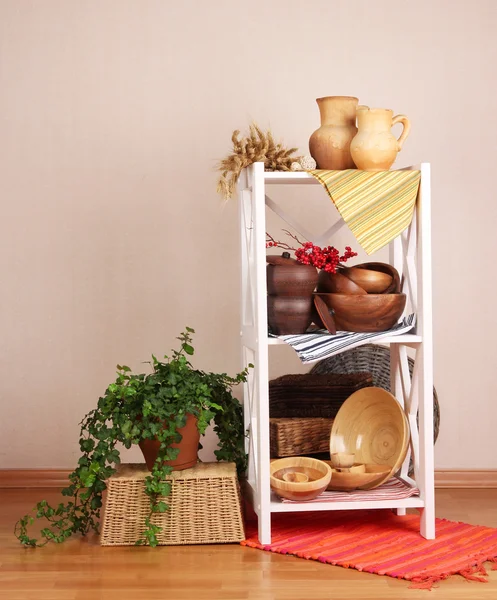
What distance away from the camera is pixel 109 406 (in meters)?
2.66

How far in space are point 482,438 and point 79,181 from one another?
1962mm

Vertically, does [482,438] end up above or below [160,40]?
below

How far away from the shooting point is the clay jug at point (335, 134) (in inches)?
105

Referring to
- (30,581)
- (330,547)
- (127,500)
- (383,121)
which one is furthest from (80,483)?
(383,121)

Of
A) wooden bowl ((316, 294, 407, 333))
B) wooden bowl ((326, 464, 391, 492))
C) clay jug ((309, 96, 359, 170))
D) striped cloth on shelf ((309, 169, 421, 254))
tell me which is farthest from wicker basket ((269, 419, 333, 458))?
clay jug ((309, 96, 359, 170))

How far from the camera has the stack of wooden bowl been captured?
2.60 m

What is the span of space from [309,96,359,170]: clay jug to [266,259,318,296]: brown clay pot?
358 millimetres

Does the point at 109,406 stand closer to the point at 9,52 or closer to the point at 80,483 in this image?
the point at 80,483

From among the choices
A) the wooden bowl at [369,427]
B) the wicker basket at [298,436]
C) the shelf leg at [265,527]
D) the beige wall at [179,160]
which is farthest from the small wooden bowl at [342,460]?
the beige wall at [179,160]

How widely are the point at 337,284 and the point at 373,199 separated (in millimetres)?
294

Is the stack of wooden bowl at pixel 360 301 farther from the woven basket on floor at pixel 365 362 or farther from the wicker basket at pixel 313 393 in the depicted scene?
the woven basket on floor at pixel 365 362

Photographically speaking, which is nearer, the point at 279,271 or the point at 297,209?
the point at 279,271

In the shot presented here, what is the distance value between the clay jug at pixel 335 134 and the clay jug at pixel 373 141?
55 millimetres

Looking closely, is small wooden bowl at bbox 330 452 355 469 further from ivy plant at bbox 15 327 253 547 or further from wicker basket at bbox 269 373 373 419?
ivy plant at bbox 15 327 253 547
